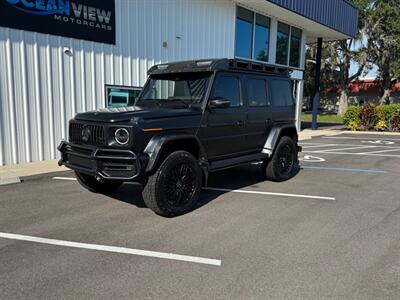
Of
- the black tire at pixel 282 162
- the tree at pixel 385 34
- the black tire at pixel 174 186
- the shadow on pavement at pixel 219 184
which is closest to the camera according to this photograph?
the black tire at pixel 174 186

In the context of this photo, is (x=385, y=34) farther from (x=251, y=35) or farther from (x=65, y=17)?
(x=65, y=17)

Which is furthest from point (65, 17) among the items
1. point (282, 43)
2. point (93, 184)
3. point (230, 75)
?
point (282, 43)

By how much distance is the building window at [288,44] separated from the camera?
17.3 meters

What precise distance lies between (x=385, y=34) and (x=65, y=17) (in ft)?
115

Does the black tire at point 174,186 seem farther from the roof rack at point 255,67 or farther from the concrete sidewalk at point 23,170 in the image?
the concrete sidewalk at point 23,170

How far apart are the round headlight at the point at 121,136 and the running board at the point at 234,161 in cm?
163

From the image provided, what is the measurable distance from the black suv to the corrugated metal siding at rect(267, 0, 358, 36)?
27.6 feet

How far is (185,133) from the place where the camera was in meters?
5.17

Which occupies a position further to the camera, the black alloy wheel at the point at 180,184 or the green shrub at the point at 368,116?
the green shrub at the point at 368,116

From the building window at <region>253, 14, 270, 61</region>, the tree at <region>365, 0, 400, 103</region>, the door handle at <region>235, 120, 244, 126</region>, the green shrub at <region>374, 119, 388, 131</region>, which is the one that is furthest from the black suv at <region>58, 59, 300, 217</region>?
the tree at <region>365, 0, 400, 103</region>

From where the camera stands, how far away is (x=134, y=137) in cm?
462

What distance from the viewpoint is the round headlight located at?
15.3 feet

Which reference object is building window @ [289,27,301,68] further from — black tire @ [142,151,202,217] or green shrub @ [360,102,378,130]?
black tire @ [142,151,202,217]

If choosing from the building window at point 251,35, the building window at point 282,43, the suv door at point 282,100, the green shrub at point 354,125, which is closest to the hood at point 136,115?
the suv door at point 282,100
